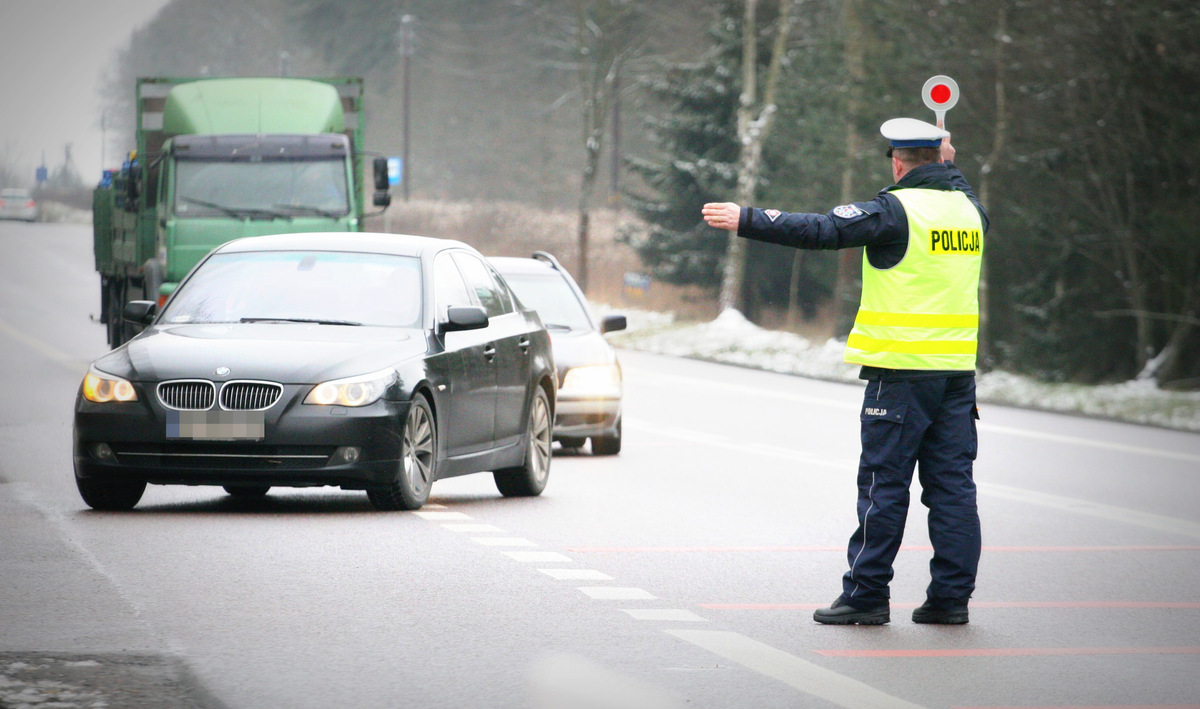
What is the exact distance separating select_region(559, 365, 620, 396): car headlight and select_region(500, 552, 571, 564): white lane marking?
546 cm

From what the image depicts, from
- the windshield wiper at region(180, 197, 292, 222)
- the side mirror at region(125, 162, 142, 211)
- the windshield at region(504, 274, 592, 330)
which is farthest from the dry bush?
the windshield at region(504, 274, 592, 330)

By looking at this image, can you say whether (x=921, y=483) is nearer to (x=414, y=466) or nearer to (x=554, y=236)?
(x=414, y=466)

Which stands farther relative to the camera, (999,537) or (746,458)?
(746,458)

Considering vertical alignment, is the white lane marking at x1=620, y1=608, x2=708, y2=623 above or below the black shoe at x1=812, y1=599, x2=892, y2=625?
below

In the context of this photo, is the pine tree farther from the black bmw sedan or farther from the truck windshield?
the black bmw sedan

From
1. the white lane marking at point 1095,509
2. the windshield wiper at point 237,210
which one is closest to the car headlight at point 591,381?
the white lane marking at point 1095,509

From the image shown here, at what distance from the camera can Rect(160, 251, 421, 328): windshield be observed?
1177cm

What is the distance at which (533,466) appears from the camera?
12.8m

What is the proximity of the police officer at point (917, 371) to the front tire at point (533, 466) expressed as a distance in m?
4.83

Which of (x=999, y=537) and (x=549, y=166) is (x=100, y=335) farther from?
(x=549, y=166)

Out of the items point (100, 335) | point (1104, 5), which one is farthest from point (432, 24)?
point (1104, 5)

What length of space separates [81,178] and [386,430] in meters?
146

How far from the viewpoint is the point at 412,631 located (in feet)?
25.1

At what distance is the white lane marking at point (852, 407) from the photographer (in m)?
17.8
